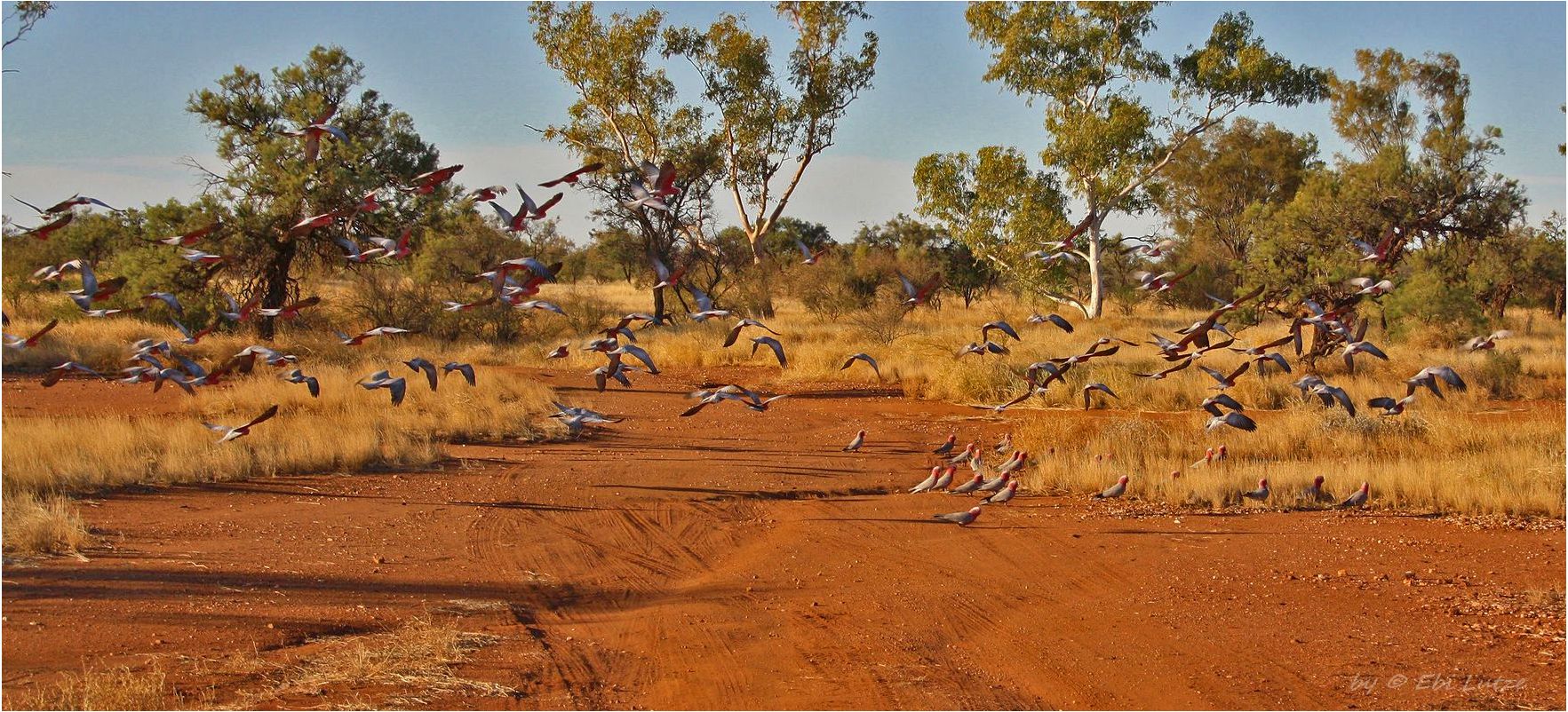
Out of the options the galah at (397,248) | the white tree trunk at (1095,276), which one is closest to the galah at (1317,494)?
the galah at (397,248)

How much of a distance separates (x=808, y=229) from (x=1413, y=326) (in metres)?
36.6

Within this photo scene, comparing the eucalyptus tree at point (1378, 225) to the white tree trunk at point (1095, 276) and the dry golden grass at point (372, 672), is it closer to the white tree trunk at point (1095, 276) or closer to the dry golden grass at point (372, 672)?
the white tree trunk at point (1095, 276)

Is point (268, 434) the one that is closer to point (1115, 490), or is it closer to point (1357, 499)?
point (1115, 490)

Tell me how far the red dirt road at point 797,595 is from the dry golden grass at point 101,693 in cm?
12

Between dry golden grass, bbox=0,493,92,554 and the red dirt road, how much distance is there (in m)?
0.29

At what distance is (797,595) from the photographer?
328 inches

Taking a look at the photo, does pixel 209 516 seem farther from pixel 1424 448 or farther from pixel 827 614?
pixel 1424 448

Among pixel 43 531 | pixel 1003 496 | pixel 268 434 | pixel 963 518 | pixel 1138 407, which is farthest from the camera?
pixel 1138 407

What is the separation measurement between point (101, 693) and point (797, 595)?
4336 millimetres

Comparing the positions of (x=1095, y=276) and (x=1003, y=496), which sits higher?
(x=1095, y=276)

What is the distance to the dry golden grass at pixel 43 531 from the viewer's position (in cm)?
777

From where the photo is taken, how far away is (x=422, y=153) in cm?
4347

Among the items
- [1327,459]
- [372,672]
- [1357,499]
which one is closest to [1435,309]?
[1327,459]

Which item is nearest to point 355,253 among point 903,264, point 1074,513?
point 1074,513
